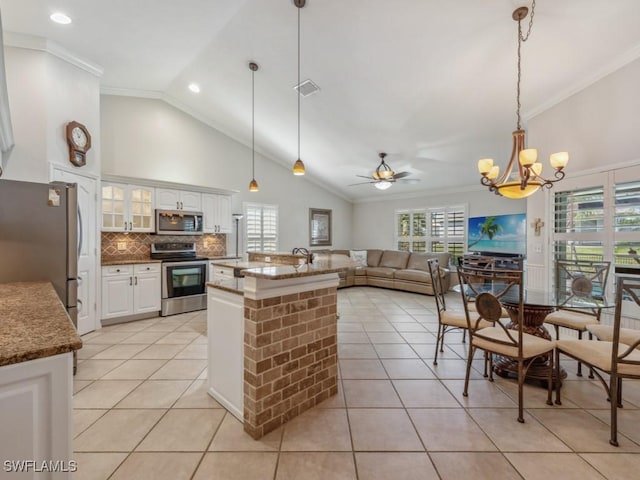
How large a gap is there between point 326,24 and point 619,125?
3.31m

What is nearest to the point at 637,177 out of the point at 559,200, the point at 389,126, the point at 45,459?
the point at 559,200

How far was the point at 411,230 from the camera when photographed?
774 centimetres

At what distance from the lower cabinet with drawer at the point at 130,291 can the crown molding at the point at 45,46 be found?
106 inches

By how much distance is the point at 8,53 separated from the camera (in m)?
3.19

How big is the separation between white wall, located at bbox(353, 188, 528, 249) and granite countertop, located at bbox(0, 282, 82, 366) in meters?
6.18

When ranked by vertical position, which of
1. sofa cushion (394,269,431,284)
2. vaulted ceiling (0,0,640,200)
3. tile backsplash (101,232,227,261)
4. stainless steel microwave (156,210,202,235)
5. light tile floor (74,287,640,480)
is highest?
vaulted ceiling (0,0,640,200)

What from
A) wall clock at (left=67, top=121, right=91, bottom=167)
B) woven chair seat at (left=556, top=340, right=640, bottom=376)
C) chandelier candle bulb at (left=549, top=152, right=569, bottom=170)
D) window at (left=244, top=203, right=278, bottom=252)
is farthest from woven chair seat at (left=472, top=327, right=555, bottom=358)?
window at (left=244, top=203, right=278, bottom=252)

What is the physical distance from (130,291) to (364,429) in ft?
13.1

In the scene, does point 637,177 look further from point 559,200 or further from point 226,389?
point 226,389

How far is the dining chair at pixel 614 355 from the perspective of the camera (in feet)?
5.83

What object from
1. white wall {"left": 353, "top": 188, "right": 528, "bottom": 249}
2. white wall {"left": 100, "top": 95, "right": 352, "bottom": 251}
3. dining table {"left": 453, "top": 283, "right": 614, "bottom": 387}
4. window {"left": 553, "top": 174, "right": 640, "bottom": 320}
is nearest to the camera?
dining table {"left": 453, "top": 283, "right": 614, "bottom": 387}

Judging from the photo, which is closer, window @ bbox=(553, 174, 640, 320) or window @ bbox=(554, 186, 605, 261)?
window @ bbox=(553, 174, 640, 320)

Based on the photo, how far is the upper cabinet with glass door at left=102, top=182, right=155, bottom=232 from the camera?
4.36 m

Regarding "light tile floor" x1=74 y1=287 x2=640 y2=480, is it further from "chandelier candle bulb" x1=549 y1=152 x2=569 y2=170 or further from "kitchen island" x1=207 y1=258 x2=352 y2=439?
"chandelier candle bulb" x1=549 y1=152 x2=569 y2=170
